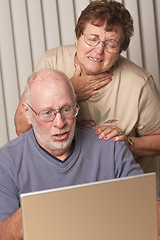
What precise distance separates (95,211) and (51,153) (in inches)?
27.7

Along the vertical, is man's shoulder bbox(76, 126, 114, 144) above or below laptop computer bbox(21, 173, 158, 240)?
below

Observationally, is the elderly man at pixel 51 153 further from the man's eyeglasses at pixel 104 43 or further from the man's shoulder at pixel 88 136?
the man's eyeglasses at pixel 104 43

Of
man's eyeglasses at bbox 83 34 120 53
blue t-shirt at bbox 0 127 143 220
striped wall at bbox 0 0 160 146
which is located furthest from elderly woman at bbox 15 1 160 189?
striped wall at bbox 0 0 160 146

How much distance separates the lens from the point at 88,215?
0.97 m

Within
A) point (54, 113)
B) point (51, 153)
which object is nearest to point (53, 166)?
point (51, 153)

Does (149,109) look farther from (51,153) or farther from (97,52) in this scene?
(51,153)

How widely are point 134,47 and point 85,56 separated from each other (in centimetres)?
98

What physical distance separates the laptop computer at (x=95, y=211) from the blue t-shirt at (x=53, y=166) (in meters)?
0.59

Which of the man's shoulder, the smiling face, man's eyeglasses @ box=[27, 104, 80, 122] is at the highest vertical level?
the smiling face

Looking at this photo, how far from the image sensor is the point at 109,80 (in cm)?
192

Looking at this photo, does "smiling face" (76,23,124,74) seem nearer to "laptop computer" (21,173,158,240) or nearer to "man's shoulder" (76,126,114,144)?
"man's shoulder" (76,126,114,144)

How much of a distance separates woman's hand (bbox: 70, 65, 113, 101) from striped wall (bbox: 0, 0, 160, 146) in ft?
2.92

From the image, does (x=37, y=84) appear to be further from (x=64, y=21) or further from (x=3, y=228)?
(x=64, y=21)

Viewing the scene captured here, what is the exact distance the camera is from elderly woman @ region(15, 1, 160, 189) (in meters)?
1.82
